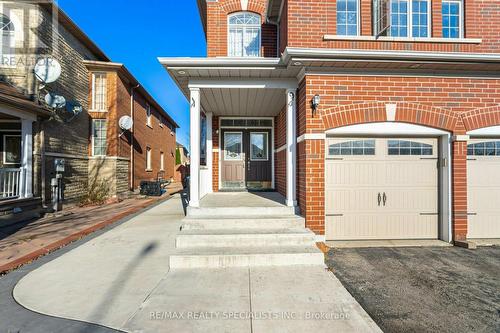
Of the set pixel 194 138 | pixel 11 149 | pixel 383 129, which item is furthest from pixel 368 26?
pixel 11 149

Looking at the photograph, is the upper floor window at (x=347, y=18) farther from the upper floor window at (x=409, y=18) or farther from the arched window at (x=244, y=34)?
the arched window at (x=244, y=34)

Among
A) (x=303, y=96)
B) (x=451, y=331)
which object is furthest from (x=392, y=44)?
(x=451, y=331)

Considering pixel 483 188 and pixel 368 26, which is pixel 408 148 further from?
pixel 368 26

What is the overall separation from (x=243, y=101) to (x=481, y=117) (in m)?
5.48

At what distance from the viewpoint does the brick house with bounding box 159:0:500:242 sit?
4840 mm

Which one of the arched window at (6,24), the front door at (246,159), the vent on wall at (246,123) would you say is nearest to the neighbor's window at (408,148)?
the front door at (246,159)

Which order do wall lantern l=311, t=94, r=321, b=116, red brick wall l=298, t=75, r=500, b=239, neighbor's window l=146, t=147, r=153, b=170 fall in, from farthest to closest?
1. neighbor's window l=146, t=147, r=153, b=170
2. red brick wall l=298, t=75, r=500, b=239
3. wall lantern l=311, t=94, r=321, b=116

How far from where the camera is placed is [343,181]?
5.15 metres

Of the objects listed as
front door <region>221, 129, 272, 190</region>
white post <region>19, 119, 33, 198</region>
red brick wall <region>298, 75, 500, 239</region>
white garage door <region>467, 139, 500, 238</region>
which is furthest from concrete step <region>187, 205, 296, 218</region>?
white post <region>19, 119, 33, 198</region>

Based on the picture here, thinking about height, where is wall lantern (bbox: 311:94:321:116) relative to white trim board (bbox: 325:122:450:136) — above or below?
above

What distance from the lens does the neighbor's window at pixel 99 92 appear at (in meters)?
11.3

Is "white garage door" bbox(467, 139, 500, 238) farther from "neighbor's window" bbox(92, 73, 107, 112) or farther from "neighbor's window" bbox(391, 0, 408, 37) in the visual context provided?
"neighbor's window" bbox(92, 73, 107, 112)

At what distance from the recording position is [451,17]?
→ 220 inches

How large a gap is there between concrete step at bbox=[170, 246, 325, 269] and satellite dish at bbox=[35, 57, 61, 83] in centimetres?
832
